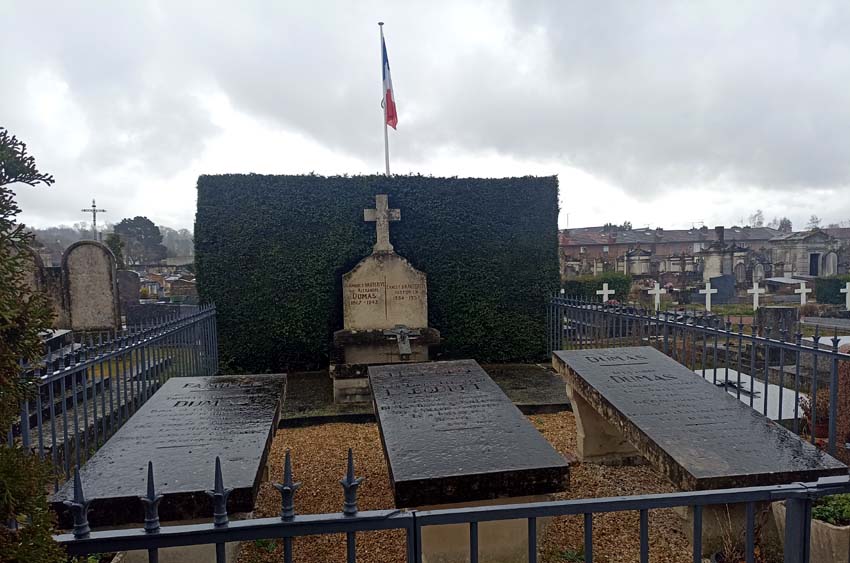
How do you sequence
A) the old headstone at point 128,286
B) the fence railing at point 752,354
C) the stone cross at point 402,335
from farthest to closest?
the old headstone at point 128,286
the stone cross at point 402,335
the fence railing at point 752,354

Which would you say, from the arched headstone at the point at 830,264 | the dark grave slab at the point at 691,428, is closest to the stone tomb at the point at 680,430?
the dark grave slab at the point at 691,428

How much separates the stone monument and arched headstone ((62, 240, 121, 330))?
7085 millimetres

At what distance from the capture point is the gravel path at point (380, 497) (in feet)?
12.5

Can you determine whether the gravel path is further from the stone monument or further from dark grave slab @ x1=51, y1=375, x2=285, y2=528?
the stone monument

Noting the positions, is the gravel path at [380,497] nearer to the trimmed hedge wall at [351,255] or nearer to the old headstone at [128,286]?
the trimmed hedge wall at [351,255]

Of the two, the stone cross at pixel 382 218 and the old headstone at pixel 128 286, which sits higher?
the stone cross at pixel 382 218

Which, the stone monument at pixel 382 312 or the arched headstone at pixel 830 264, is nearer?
the stone monument at pixel 382 312

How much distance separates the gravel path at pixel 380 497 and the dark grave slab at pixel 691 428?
0.78m

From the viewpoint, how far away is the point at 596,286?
18.4 metres

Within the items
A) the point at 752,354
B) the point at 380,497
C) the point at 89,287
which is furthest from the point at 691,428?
the point at 89,287

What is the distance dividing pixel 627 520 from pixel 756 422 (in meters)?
1.27

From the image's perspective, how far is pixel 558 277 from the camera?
10633 millimetres

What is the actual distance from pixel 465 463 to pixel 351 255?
281 inches

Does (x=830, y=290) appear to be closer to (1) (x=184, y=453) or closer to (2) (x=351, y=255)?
(2) (x=351, y=255)
